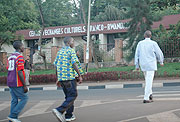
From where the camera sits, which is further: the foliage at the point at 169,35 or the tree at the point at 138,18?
the foliage at the point at 169,35

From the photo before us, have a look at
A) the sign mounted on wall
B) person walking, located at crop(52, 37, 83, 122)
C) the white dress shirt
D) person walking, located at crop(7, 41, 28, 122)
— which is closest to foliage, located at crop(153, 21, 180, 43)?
the sign mounted on wall

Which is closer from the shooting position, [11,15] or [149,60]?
[149,60]

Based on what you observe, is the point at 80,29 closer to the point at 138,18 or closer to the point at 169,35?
the point at 169,35

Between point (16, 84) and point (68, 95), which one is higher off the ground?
point (16, 84)

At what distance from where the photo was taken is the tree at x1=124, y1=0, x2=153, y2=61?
56.2ft

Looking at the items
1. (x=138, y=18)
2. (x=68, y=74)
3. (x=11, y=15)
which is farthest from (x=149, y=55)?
→ (x=11, y=15)

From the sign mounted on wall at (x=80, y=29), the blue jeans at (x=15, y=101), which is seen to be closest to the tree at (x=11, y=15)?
the sign mounted on wall at (x=80, y=29)

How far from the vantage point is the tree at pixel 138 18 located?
17125 millimetres

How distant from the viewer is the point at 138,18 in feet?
56.6

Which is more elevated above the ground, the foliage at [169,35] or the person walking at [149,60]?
the foliage at [169,35]

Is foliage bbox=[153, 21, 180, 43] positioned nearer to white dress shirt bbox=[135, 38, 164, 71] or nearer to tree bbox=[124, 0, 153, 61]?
tree bbox=[124, 0, 153, 61]

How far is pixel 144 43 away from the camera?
6.86 metres

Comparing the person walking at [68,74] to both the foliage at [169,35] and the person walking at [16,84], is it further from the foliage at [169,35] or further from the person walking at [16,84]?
the foliage at [169,35]

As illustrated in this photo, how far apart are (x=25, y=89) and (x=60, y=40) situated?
28421 mm
